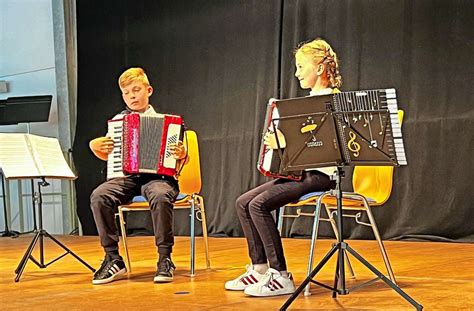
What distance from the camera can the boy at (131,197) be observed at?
337 cm

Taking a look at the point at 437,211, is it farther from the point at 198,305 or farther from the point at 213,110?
the point at 198,305

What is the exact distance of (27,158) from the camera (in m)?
3.72

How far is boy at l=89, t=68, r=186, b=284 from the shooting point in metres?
3.37

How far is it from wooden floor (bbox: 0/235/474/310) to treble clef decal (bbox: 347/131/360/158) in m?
0.53

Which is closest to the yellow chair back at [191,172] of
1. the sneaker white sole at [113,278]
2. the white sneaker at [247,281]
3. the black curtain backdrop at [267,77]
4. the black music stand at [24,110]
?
the sneaker white sole at [113,278]

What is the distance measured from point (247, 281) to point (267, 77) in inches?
125

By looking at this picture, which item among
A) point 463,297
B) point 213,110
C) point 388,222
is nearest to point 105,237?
point 463,297

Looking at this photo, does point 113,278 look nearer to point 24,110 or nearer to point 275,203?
point 275,203

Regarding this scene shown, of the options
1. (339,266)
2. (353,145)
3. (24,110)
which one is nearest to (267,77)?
(24,110)

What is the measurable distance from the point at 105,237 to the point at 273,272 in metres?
0.98

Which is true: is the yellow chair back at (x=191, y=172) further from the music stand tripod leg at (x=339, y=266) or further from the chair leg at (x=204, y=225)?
the music stand tripod leg at (x=339, y=266)

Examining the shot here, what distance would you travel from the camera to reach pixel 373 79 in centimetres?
530

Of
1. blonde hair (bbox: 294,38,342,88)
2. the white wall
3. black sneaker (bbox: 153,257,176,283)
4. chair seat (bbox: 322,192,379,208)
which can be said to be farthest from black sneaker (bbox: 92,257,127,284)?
the white wall

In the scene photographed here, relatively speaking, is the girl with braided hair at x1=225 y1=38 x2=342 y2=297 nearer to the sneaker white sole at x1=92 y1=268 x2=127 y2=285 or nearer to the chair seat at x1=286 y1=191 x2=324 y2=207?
the chair seat at x1=286 y1=191 x2=324 y2=207
